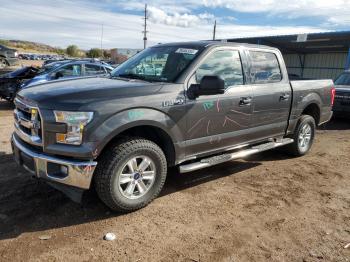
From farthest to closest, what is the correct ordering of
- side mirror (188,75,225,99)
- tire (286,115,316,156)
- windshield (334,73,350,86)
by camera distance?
windshield (334,73,350,86), tire (286,115,316,156), side mirror (188,75,225,99)

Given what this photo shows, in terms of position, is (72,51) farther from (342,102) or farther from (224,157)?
(224,157)

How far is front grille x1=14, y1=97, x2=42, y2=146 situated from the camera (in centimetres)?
371

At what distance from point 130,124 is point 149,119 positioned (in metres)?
0.24

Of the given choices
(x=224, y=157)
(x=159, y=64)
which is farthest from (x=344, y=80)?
(x=159, y=64)

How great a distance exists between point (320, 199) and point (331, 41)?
18.4 meters

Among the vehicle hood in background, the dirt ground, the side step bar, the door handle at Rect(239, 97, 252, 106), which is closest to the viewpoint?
the dirt ground

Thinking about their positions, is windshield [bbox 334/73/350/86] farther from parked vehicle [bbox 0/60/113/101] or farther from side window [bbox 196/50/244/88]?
side window [bbox 196/50/244/88]

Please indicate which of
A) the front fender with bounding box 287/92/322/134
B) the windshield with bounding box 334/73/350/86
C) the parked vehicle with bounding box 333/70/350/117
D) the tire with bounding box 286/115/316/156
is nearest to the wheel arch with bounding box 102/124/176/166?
the front fender with bounding box 287/92/322/134

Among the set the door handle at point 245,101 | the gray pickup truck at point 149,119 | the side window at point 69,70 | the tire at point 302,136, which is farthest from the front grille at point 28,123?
the side window at point 69,70

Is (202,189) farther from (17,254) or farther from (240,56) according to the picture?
(17,254)

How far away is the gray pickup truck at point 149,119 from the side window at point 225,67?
0.04 ft

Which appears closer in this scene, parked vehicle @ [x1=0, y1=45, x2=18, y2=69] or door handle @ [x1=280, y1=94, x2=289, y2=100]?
door handle @ [x1=280, y1=94, x2=289, y2=100]

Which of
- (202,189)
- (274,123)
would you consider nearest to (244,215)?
(202,189)

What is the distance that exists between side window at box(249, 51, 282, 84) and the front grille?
311cm
